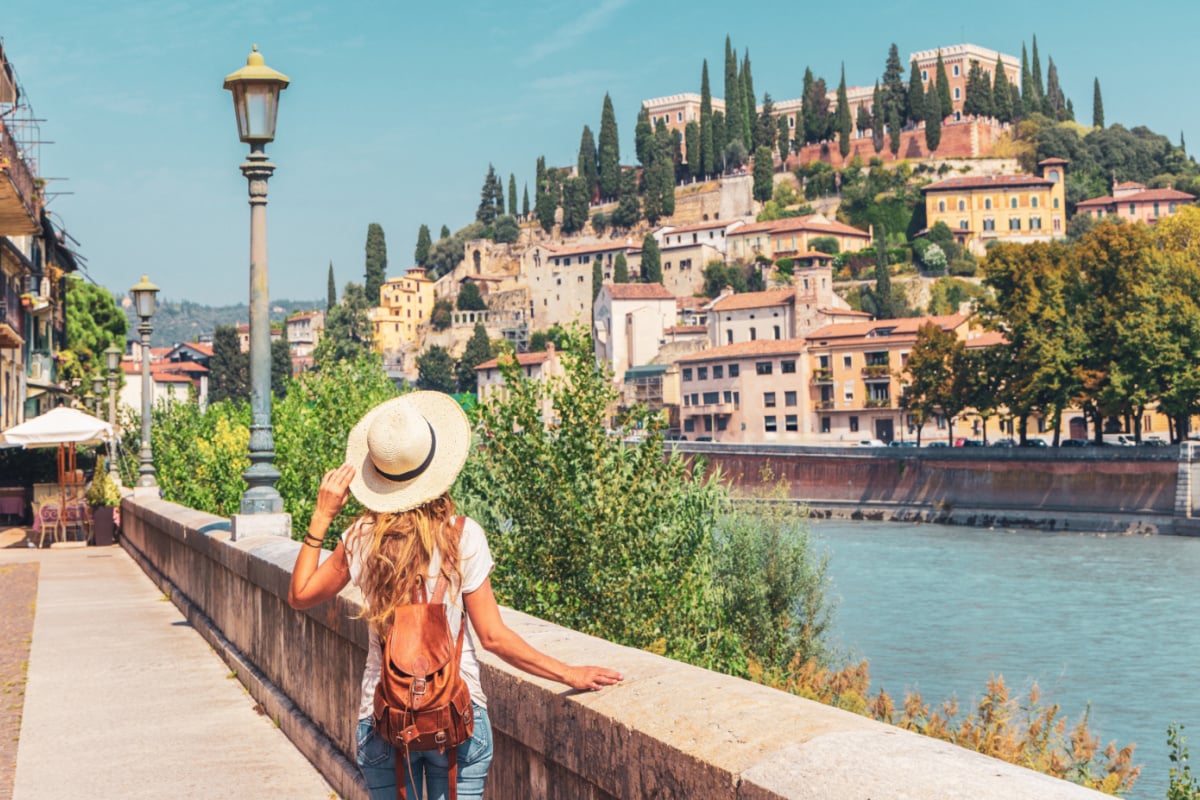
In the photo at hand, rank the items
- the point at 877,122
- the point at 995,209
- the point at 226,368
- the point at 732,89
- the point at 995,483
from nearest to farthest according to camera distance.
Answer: the point at 995,483
the point at 226,368
the point at 995,209
the point at 877,122
the point at 732,89

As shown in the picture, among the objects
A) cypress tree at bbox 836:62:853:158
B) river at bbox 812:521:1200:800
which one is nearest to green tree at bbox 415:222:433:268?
cypress tree at bbox 836:62:853:158

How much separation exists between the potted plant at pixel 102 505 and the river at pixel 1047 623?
11.9 m

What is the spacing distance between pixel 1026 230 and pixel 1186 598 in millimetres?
97949

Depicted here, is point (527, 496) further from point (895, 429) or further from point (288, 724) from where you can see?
point (895, 429)

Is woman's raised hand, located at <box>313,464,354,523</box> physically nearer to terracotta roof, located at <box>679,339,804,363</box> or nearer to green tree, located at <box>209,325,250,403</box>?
terracotta roof, located at <box>679,339,804,363</box>

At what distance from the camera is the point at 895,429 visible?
82.7 meters

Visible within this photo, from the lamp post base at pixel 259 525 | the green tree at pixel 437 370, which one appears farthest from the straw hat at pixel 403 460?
the green tree at pixel 437 370

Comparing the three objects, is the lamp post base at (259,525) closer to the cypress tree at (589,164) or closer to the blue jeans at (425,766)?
the blue jeans at (425,766)

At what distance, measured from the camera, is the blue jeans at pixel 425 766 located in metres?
3.40

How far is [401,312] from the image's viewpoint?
494 ft

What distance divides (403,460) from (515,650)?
58 centimetres

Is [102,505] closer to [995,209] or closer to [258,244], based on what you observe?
[258,244]

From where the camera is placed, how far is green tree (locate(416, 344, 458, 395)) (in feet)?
430

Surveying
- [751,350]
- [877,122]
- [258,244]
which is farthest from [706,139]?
[258,244]
